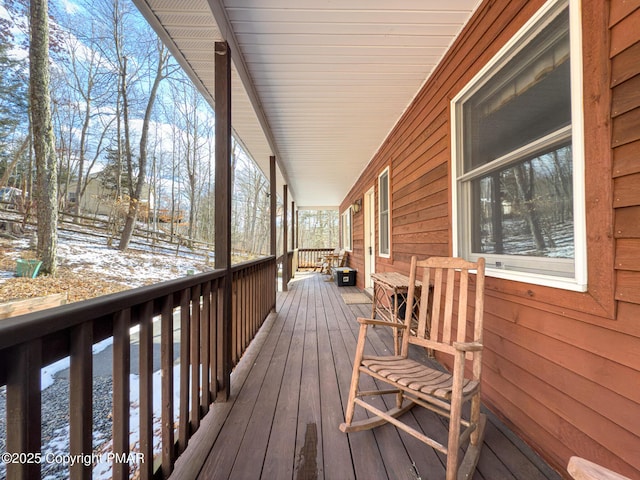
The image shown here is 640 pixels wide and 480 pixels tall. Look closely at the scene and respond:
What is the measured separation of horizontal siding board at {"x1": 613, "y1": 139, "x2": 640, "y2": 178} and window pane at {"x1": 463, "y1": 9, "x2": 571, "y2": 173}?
305mm

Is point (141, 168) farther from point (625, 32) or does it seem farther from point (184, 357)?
point (625, 32)

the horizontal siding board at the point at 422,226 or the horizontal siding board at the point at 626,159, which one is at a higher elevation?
the horizontal siding board at the point at 626,159

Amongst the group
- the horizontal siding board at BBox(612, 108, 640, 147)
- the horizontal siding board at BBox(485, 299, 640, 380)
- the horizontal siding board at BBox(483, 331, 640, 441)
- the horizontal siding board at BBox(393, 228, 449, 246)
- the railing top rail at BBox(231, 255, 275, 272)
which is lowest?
the horizontal siding board at BBox(483, 331, 640, 441)

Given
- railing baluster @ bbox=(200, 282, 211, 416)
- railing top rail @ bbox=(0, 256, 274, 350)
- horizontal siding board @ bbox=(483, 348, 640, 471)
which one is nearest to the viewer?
railing top rail @ bbox=(0, 256, 274, 350)

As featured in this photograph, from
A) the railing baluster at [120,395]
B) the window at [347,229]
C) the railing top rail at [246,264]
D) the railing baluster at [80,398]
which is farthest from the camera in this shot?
the window at [347,229]

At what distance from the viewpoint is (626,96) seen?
966mm

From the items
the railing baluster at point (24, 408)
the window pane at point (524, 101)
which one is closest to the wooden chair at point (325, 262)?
the window pane at point (524, 101)

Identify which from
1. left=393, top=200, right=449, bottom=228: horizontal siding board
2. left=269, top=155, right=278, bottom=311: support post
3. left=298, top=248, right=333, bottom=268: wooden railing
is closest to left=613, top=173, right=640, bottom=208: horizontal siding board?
left=393, top=200, right=449, bottom=228: horizontal siding board

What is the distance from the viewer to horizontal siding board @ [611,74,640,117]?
940mm

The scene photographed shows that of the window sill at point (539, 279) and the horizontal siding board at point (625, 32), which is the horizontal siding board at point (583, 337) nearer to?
the window sill at point (539, 279)

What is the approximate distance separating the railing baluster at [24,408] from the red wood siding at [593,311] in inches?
72.3

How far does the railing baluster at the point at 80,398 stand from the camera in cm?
74

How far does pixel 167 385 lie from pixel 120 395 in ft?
0.91

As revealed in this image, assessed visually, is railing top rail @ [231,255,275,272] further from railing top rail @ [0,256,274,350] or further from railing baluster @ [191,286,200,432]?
railing top rail @ [0,256,274,350]
